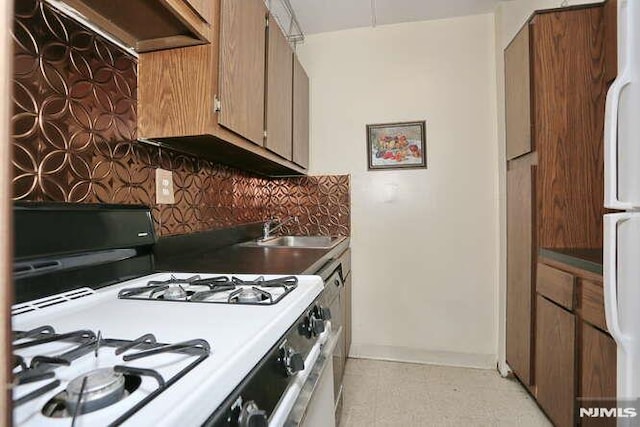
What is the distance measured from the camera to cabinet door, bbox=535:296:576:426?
4.40 feet

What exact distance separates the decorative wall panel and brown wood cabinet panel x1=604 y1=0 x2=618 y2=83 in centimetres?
208

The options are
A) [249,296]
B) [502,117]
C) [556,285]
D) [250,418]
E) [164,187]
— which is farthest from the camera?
[502,117]

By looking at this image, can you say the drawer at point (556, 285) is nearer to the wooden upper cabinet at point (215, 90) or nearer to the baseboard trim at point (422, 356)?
the baseboard trim at point (422, 356)

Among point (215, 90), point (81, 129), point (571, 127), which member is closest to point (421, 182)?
point (571, 127)

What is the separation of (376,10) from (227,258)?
78.0 inches

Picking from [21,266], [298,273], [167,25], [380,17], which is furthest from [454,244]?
[21,266]

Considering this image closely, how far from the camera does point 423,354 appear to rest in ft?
7.63

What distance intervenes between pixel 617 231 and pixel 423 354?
1.72 meters

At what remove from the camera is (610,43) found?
5.12ft

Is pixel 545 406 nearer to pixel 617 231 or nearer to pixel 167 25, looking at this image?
pixel 617 231

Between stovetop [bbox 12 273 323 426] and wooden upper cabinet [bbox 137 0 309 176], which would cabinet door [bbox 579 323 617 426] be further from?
wooden upper cabinet [bbox 137 0 309 176]

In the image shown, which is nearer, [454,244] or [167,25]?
[167,25]

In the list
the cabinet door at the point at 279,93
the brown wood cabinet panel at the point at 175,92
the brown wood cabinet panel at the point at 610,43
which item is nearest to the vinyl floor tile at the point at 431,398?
the cabinet door at the point at 279,93

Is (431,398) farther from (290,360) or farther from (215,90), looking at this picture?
(215,90)
